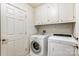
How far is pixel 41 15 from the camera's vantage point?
211 cm

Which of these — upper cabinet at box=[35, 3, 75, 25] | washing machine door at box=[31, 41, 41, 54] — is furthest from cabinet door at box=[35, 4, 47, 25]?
washing machine door at box=[31, 41, 41, 54]

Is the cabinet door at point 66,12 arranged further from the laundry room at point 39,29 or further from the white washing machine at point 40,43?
the white washing machine at point 40,43

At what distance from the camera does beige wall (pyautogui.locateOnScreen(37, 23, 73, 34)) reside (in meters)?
1.93

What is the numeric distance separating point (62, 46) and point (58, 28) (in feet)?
2.09

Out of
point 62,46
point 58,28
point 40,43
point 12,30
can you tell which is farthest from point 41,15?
point 62,46

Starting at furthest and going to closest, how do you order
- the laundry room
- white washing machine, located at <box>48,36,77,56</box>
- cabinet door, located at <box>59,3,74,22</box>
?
cabinet door, located at <box>59,3,74,22</box> → the laundry room → white washing machine, located at <box>48,36,77,56</box>

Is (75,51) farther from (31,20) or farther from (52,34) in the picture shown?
(31,20)

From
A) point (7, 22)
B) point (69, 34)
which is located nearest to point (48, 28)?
point (69, 34)

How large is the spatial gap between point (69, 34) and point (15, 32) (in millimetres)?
1329

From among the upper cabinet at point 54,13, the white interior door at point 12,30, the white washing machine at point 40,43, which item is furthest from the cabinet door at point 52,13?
the white interior door at point 12,30

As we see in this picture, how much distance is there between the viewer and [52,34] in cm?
198

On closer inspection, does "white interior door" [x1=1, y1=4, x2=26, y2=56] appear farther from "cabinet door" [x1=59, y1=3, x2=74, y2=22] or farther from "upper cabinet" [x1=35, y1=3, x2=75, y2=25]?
"cabinet door" [x1=59, y1=3, x2=74, y2=22]

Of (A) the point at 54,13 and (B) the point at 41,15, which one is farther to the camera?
(B) the point at 41,15

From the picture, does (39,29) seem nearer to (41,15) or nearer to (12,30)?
(41,15)
